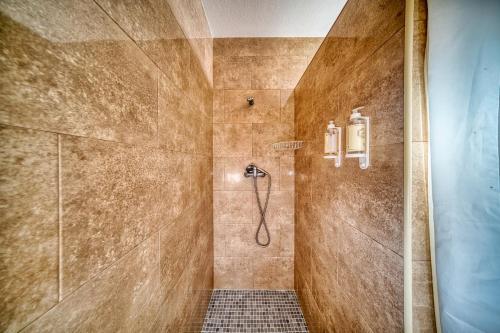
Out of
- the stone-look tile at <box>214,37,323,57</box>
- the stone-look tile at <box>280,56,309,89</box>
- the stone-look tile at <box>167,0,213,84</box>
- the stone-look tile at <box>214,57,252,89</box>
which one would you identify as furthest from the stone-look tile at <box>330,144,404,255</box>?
the stone-look tile at <box>214,37,323,57</box>

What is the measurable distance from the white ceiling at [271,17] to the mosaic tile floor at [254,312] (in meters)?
2.68

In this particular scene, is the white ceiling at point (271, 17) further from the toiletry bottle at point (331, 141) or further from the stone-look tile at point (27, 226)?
the stone-look tile at point (27, 226)

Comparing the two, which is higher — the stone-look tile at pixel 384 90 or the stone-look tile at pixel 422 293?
the stone-look tile at pixel 384 90

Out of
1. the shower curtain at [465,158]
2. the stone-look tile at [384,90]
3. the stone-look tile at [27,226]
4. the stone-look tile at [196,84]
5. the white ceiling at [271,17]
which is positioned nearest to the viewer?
the stone-look tile at [27,226]

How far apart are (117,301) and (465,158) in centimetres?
107

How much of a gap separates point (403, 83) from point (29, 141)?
950mm

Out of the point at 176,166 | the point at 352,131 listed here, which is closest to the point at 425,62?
the point at 352,131

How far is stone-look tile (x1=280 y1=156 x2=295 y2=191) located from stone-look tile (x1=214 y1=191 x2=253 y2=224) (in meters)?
0.37

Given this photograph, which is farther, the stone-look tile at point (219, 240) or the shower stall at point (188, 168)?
the stone-look tile at point (219, 240)

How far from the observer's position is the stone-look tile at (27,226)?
27 centimetres

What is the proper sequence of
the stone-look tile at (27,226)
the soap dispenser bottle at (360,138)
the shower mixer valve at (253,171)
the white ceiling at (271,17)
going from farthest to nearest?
the shower mixer valve at (253,171)
the white ceiling at (271,17)
the soap dispenser bottle at (360,138)
the stone-look tile at (27,226)

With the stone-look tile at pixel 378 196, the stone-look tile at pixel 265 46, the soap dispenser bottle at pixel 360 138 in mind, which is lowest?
the stone-look tile at pixel 378 196

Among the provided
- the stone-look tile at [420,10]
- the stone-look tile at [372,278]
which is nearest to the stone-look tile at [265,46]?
the stone-look tile at [420,10]

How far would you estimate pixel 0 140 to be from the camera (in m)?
0.26
